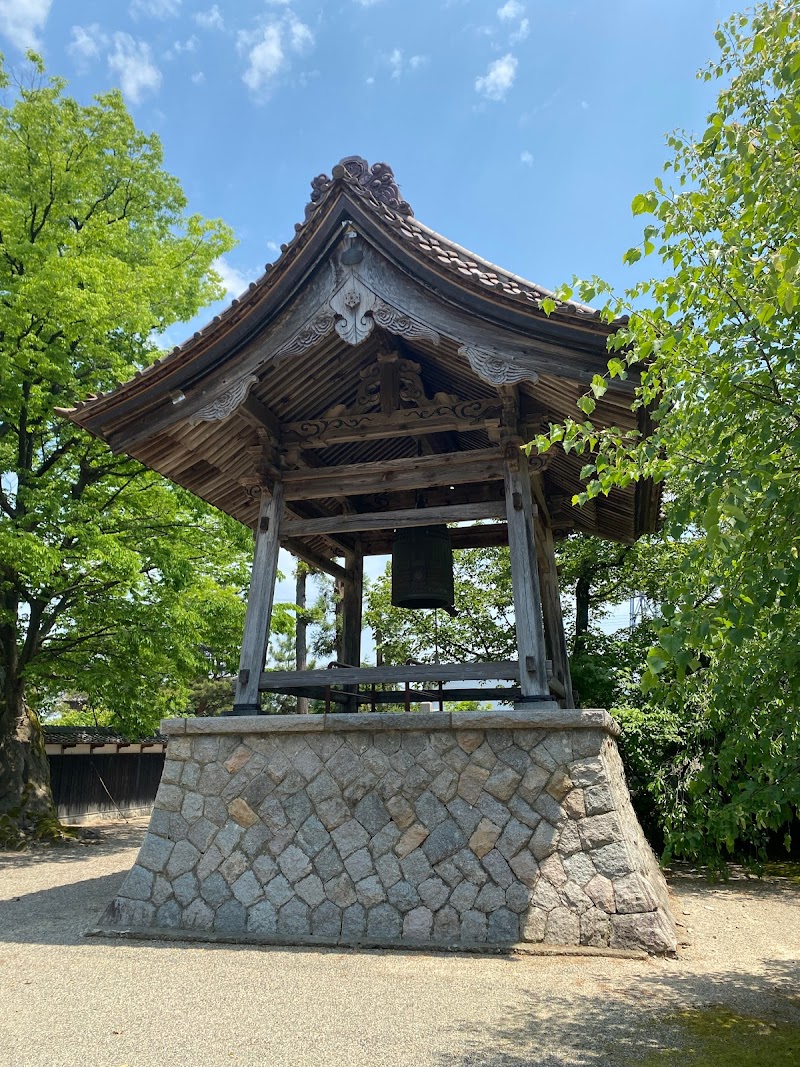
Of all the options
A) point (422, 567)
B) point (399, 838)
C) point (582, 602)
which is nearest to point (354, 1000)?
point (399, 838)

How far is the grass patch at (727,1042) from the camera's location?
2988mm

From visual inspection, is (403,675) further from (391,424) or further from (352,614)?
(352,614)

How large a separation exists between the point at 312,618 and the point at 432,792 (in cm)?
1547

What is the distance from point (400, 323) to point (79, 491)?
26.2ft

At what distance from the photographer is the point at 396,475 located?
658 cm

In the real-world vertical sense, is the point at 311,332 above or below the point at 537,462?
above

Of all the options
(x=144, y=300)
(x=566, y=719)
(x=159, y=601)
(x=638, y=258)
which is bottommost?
(x=566, y=719)

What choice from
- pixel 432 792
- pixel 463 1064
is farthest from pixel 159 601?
pixel 463 1064

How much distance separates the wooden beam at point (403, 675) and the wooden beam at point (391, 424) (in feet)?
6.68

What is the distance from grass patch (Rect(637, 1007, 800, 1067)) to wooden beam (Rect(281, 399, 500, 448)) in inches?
170

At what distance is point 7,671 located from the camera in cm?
1187

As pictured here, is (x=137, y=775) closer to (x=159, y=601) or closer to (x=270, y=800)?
(x=159, y=601)

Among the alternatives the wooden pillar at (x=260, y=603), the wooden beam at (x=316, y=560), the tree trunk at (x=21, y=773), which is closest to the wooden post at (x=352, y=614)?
the wooden beam at (x=316, y=560)

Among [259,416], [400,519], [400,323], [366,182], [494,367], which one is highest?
[366,182]
